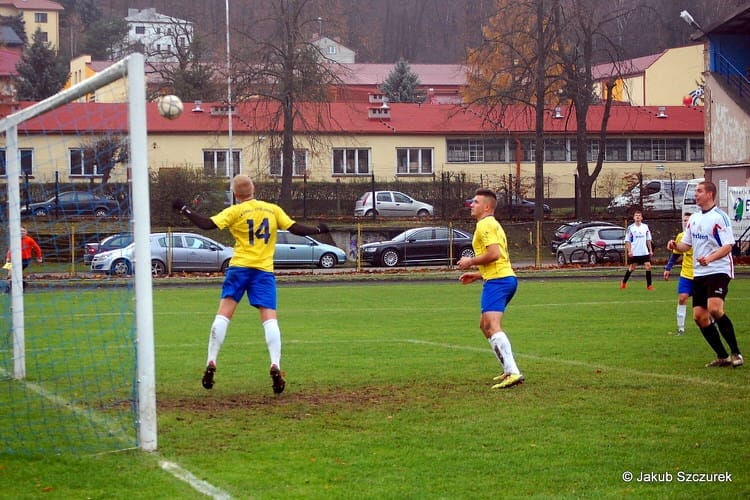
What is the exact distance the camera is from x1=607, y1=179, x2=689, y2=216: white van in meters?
49.0

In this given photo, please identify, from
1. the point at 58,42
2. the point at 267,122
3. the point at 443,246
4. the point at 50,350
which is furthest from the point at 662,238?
the point at 58,42

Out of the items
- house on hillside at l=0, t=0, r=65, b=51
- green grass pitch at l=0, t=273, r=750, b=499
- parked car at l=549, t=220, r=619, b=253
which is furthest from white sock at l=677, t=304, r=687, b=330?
house on hillside at l=0, t=0, r=65, b=51

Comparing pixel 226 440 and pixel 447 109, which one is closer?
pixel 226 440

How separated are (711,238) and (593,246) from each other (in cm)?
2727

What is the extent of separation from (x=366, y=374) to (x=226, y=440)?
365cm

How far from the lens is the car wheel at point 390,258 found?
3938cm

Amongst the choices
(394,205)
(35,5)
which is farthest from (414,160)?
(35,5)

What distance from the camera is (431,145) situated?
6275 cm

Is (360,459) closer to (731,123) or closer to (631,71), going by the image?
(731,123)

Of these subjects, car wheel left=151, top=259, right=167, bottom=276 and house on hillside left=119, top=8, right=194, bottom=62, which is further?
house on hillside left=119, top=8, right=194, bottom=62

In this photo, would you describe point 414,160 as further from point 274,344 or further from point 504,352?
point 274,344

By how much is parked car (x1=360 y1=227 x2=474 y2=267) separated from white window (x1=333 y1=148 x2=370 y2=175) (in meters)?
22.5

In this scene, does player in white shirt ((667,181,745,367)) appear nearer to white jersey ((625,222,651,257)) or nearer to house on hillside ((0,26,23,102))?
white jersey ((625,222,651,257))

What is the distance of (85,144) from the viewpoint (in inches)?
391
